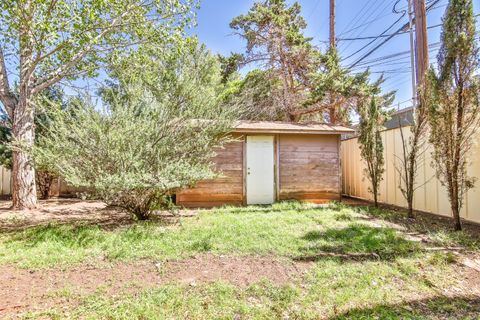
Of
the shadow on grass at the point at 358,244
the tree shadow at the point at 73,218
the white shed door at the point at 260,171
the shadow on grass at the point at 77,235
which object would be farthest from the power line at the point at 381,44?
the shadow on grass at the point at 77,235

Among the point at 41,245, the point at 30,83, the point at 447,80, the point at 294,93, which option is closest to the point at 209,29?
the point at 294,93

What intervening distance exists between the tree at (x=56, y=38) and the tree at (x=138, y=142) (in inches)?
57.5

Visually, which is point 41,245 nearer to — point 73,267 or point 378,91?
point 73,267

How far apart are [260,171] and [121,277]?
16.6 ft

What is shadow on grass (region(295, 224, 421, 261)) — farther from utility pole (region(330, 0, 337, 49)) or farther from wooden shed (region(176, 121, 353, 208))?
utility pole (region(330, 0, 337, 49))

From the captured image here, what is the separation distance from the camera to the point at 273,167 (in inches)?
299

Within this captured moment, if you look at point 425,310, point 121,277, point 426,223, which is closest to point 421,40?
point 426,223

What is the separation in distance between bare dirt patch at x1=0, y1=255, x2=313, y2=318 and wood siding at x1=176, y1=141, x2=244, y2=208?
3.65 metres

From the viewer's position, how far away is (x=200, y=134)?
5.55 m

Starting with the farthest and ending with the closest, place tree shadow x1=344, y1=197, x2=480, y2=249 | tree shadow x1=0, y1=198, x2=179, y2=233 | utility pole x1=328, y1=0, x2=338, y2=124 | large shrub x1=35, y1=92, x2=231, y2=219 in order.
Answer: utility pole x1=328, y1=0, x2=338, y2=124 < tree shadow x1=0, y1=198, x2=179, y2=233 < large shrub x1=35, y1=92, x2=231, y2=219 < tree shadow x1=344, y1=197, x2=480, y2=249

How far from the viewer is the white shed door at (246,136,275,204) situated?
24.6 ft

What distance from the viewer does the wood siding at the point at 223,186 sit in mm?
7125

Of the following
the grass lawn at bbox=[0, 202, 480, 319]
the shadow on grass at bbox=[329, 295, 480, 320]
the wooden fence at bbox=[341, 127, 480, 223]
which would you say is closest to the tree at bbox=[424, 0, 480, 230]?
the wooden fence at bbox=[341, 127, 480, 223]

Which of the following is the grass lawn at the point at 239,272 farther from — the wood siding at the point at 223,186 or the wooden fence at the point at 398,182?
the wood siding at the point at 223,186
